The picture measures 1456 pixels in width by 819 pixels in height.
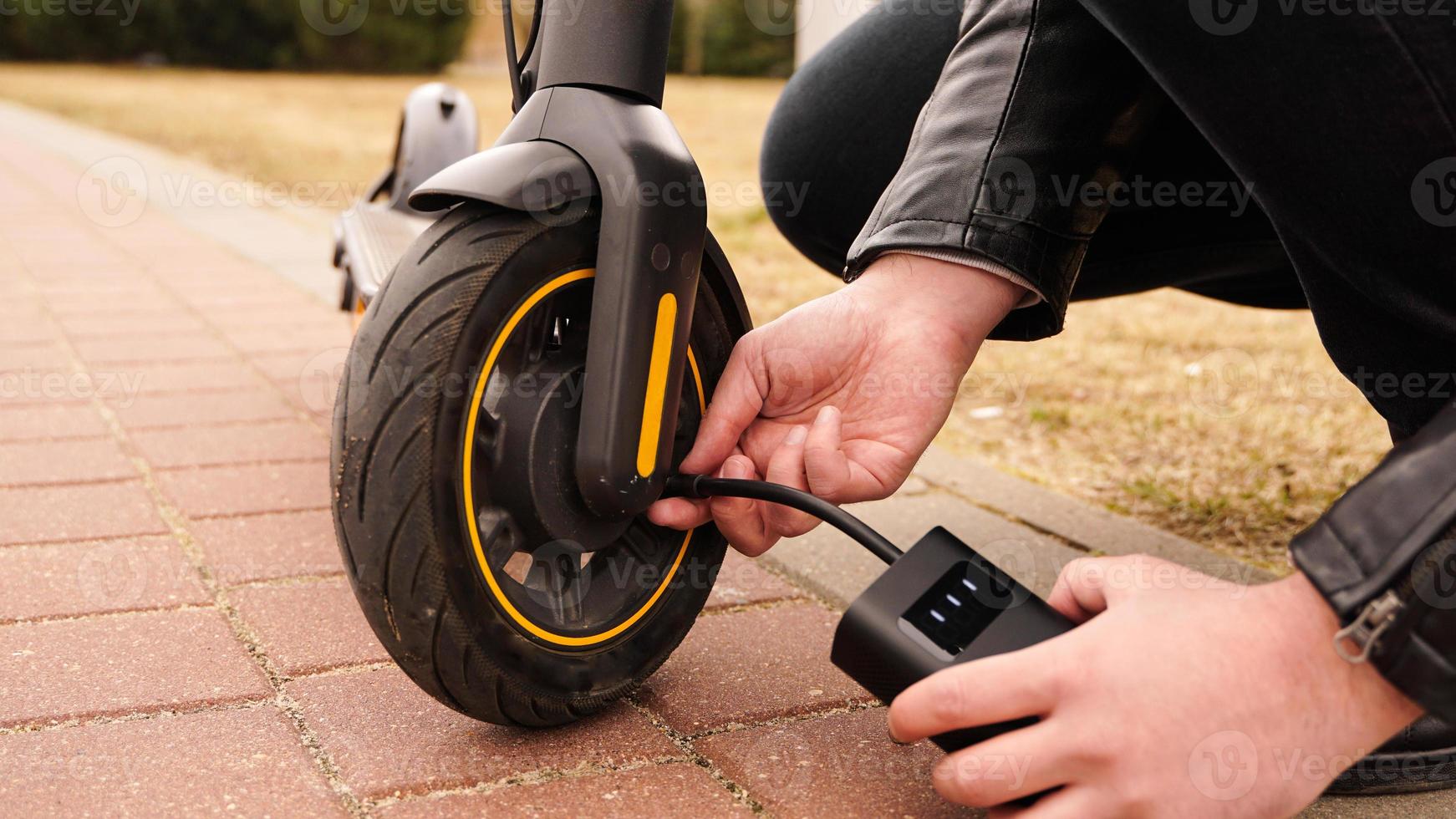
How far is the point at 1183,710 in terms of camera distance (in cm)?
87

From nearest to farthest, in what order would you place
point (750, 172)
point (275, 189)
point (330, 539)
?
point (330, 539) → point (275, 189) → point (750, 172)

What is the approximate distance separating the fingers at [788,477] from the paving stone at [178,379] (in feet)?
5.50

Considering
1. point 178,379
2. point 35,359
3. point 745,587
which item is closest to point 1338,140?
point 745,587

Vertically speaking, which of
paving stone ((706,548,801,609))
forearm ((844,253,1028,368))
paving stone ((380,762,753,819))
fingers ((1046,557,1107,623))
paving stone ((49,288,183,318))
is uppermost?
forearm ((844,253,1028,368))

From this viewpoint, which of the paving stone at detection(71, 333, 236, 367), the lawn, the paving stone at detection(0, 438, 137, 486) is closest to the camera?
the paving stone at detection(0, 438, 137, 486)

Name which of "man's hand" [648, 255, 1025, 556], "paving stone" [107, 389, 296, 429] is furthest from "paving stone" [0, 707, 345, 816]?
"paving stone" [107, 389, 296, 429]

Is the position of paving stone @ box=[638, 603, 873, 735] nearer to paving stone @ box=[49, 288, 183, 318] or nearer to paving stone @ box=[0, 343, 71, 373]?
paving stone @ box=[0, 343, 71, 373]

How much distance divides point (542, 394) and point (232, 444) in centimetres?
133

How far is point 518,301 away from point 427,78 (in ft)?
64.7

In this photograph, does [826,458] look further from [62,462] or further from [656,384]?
[62,462]

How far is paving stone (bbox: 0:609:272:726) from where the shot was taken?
1210 mm

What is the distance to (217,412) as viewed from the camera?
94.4 inches

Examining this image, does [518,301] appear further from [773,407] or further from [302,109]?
[302,109]

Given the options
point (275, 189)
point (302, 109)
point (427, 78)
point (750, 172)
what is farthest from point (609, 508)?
point (427, 78)
